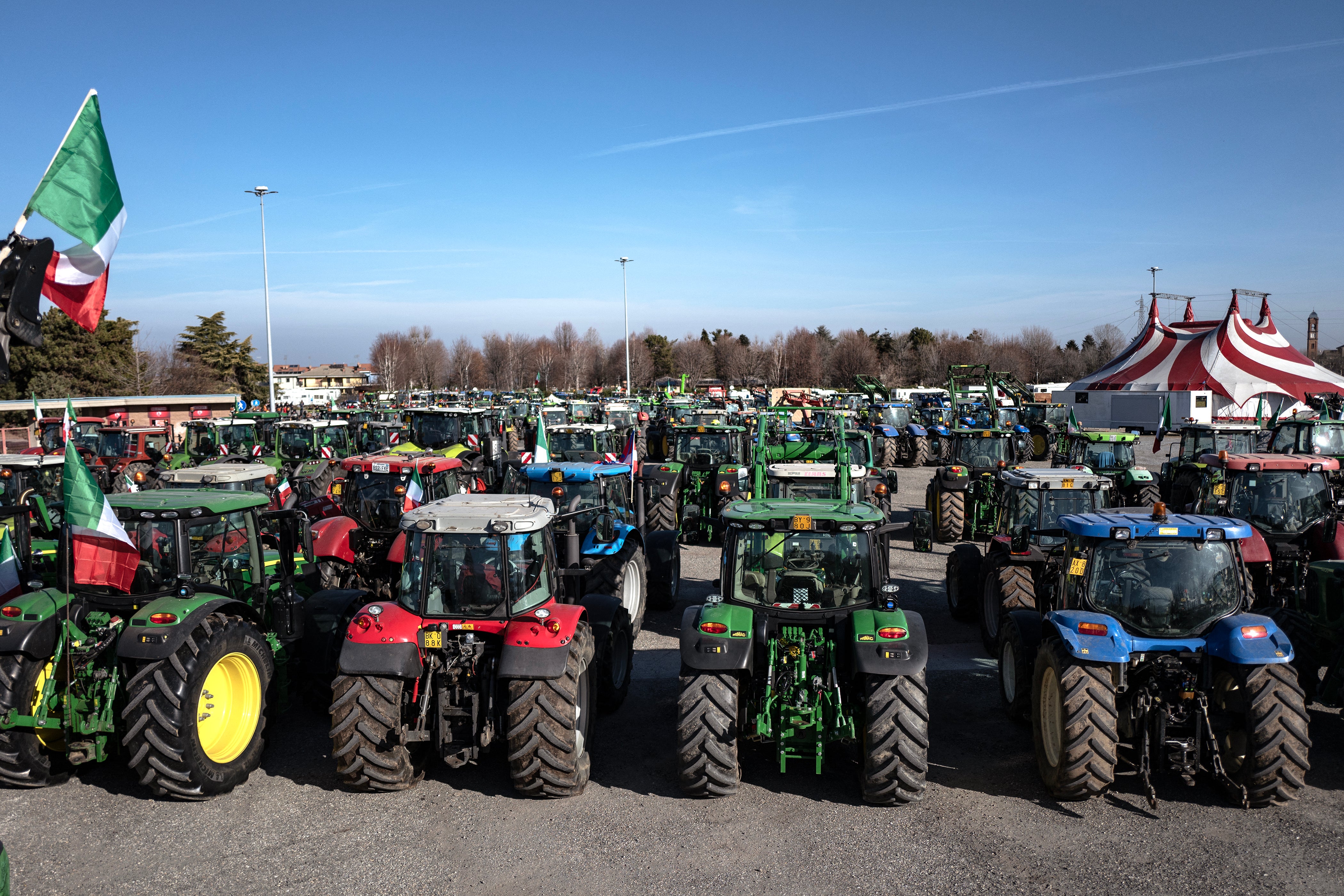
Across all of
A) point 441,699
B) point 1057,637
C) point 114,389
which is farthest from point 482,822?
point 114,389

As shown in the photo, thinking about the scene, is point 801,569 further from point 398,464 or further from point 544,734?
point 398,464

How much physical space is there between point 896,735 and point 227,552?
5.53 m

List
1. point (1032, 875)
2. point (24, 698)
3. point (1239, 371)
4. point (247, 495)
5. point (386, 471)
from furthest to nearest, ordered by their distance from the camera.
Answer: point (1239, 371) < point (386, 471) < point (247, 495) < point (24, 698) < point (1032, 875)

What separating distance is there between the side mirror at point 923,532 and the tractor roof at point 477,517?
9327 mm

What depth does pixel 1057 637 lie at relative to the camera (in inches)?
254

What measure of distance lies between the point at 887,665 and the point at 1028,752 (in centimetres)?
205

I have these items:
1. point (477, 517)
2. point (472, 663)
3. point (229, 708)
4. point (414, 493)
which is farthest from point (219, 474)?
point (472, 663)

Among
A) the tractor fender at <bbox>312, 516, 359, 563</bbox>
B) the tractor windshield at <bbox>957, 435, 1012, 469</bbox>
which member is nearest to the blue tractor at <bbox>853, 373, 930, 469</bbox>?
the tractor windshield at <bbox>957, 435, 1012, 469</bbox>

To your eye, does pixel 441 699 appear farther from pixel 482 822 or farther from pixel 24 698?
pixel 24 698

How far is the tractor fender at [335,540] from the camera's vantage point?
415 inches

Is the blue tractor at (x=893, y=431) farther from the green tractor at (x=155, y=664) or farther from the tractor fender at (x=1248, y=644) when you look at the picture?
the green tractor at (x=155, y=664)

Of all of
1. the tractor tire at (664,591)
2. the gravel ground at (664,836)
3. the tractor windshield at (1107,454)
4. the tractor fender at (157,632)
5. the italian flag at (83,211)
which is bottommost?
the gravel ground at (664,836)

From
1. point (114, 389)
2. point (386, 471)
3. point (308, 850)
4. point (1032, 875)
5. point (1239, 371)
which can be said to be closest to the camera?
point (1032, 875)

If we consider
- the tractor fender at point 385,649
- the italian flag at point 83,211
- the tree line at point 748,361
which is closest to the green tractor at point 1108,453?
the tractor fender at point 385,649
